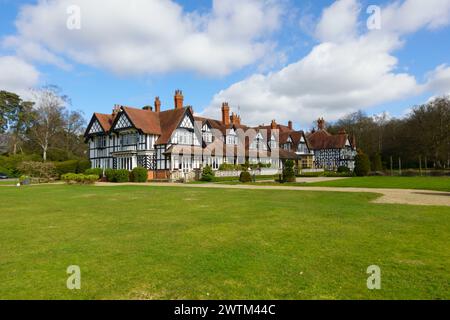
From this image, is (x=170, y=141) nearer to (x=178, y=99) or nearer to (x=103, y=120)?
(x=178, y=99)

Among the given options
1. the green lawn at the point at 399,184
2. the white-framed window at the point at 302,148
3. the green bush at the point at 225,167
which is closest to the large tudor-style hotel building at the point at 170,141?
the green bush at the point at 225,167

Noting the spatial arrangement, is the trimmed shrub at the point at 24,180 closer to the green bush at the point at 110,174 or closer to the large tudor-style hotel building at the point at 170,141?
the green bush at the point at 110,174

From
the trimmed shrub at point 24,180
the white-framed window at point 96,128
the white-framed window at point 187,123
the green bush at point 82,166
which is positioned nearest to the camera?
the trimmed shrub at point 24,180

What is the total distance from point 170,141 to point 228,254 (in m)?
30.3

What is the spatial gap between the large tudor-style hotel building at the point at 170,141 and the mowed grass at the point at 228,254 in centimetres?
2554

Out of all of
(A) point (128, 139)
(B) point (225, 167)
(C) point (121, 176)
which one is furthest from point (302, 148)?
(C) point (121, 176)

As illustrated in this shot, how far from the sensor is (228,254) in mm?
5973

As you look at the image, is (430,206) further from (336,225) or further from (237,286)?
(237,286)

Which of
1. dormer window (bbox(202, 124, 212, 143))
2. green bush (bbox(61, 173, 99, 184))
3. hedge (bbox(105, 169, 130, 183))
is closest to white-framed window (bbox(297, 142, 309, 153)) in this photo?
dormer window (bbox(202, 124, 212, 143))

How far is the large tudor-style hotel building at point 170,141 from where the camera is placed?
118 ft

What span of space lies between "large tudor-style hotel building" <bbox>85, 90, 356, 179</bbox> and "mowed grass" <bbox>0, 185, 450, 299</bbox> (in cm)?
2554

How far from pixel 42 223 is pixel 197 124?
3072cm

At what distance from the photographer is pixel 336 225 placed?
852 centimetres
